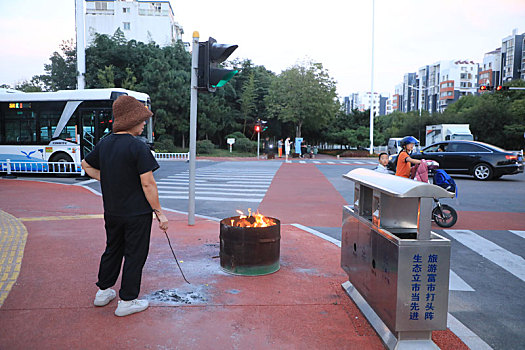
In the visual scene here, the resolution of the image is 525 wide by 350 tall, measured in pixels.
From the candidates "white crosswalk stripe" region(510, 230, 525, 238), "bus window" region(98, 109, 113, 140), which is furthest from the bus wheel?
"white crosswalk stripe" region(510, 230, 525, 238)

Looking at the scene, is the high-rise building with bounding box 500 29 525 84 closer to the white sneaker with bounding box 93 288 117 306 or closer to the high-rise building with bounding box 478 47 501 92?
the high-rise building with bounding box 478 47 501 92

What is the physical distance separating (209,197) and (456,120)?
4881 centimetres

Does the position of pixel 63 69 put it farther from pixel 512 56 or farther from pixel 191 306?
pixel 512 56

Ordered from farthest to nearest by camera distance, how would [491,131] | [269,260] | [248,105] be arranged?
[248,105], [491,131], [269,260]

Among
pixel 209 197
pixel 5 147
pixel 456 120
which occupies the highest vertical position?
pixel 456 120

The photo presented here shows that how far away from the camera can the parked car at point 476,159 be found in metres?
16.8

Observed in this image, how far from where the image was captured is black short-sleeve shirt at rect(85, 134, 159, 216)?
3.54 metres

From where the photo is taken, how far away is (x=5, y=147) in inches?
679

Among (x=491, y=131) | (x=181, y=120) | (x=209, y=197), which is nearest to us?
(x=209, y=197)

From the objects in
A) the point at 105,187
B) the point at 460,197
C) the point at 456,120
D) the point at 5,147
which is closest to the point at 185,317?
the point at 105,187

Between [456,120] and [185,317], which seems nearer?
[185,317]

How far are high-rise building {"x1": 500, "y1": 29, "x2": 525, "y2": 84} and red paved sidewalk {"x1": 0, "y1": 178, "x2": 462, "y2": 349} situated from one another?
9060 cm

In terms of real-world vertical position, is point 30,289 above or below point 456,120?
below

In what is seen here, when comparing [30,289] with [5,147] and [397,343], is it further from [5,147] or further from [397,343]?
[5,147]
